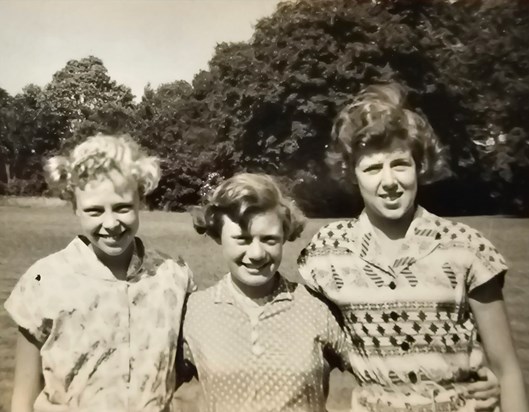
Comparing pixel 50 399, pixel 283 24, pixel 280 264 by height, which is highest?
pixel 283 24

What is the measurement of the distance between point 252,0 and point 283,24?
2.8 inches

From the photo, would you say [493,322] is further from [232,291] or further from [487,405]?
[232,291]

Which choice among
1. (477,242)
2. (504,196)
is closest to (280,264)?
(477,242)

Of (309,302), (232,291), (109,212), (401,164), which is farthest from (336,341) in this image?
(109,212)

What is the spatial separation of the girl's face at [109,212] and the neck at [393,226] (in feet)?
1.18

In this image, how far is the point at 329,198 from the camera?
101 cm

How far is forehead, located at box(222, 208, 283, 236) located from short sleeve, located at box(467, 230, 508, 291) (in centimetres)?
28

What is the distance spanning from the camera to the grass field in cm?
97

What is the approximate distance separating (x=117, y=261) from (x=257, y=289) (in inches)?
8.4

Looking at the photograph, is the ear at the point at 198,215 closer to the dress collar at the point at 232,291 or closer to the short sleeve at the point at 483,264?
the dress collar at the point at 232,291

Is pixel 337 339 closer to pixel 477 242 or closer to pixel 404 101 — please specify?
pixel 477 242

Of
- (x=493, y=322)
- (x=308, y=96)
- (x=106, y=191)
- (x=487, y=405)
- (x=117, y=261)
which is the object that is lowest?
(x=487, y=405)

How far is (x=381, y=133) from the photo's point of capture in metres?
0.92

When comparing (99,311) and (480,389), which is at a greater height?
(99,311)
